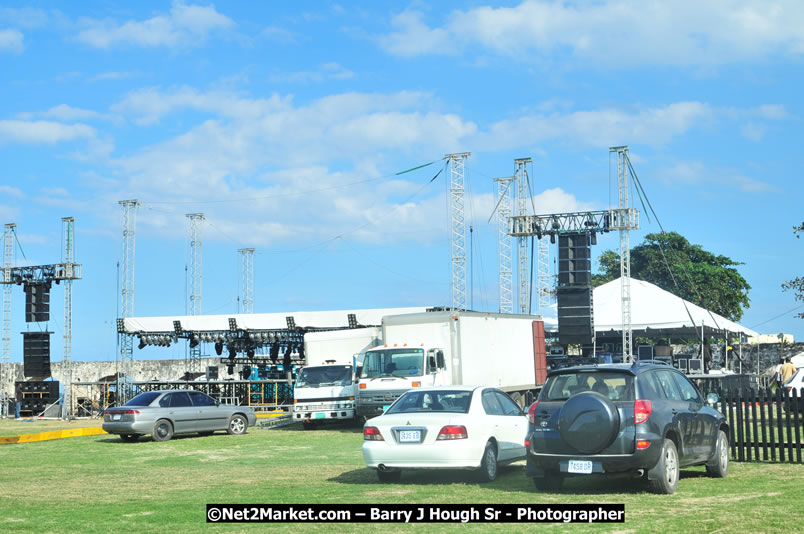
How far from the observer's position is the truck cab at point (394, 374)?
2356 cm

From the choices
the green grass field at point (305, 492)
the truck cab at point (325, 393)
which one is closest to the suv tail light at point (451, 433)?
the green grass field at point (305, 492)

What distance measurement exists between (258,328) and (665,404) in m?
38.0

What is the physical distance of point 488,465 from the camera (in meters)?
12.8

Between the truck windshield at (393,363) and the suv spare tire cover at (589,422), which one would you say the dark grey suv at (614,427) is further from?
the truck windshield at (393,363)

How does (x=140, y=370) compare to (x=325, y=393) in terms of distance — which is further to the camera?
(x=140, y=370)

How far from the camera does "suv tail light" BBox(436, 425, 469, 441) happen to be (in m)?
12.4

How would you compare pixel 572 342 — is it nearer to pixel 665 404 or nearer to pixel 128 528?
pixel 665 404

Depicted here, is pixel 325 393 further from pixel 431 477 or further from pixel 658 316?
pixel 658 316

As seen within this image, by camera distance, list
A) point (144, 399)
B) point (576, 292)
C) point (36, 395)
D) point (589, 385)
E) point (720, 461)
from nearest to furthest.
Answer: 1. point (589, 385)
2. point (720, 461)
3. point (144, 399)
4. point (576, 292)
5. point (36, 395)

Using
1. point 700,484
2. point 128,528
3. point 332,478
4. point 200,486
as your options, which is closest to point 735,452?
point 700,484

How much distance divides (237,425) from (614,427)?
55.5 ft

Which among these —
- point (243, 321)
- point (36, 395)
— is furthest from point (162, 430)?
point (36, 395)

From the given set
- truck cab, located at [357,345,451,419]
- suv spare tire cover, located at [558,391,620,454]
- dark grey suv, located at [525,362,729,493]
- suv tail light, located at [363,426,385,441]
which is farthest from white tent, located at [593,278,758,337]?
suv spare tire cover, located at [558,391,620,454]

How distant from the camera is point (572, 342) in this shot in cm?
4094
